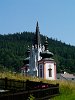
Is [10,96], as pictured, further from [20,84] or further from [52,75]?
[52,75]

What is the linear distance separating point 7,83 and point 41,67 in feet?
144

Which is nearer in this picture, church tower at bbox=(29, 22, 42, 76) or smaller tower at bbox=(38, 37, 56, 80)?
smaller tower at bbox=(38, 37, 56, 80)

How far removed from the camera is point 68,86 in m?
19.9

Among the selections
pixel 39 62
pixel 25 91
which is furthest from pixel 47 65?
pixel 25 91

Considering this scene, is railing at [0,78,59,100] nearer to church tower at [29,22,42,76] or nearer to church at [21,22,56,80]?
church at [21,22,56,80]

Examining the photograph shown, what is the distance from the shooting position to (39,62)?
63.7m

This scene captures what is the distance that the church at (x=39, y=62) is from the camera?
2411 inches

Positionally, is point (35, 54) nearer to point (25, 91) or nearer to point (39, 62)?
point (39, 62)

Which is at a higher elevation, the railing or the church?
the church

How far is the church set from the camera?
2411 inches

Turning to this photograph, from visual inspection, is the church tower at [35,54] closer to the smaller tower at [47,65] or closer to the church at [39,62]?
the church at [39,62]

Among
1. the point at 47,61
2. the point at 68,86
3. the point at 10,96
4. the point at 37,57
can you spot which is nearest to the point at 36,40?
the point at 37,57

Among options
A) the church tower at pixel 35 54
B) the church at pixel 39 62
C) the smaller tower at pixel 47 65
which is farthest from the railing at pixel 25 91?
the church tower at pixel 35 54

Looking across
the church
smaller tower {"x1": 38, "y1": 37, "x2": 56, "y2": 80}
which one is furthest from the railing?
smaller tower {"x1": 38, "y1": 37, "x2": 56, "y2": 80}
